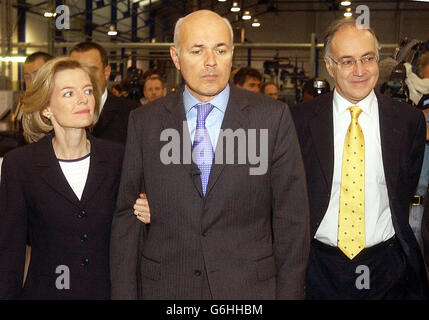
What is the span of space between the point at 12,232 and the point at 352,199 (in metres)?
1.28

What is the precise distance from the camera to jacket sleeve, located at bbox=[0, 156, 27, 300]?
2.03 meters

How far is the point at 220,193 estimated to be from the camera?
1.80 m

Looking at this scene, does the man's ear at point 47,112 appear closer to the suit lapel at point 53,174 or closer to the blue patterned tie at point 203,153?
the suit lapel at point 53,174

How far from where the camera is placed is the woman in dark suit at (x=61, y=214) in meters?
2.05

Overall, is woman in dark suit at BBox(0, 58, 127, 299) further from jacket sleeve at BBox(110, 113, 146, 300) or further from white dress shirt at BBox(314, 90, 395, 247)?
white dress shirt at BBox(314, 90, 395, 247)

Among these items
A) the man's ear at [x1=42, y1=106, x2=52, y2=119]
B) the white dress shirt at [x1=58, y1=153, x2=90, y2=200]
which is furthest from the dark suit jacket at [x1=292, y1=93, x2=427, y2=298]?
the man's ear at [x1=42, y1=106, x2=52, y2=119]

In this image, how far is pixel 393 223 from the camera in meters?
2.23

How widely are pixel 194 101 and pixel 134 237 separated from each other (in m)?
0.51

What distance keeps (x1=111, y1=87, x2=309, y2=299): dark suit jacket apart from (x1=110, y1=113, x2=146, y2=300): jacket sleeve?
0.11 feet

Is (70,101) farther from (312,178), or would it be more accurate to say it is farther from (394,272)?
(394,272)

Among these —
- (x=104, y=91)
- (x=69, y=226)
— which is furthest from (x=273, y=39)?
(x=69, y=226)

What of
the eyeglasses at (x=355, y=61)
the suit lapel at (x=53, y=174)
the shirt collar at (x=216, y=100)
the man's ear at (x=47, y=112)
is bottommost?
the suit lapel at (x=53, y=174)

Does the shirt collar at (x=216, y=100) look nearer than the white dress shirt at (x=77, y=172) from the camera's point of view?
Yes

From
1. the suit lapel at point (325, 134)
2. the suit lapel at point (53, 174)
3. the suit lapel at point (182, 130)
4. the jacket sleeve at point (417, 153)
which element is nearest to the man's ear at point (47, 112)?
the suit lapel at point (53, 174)
